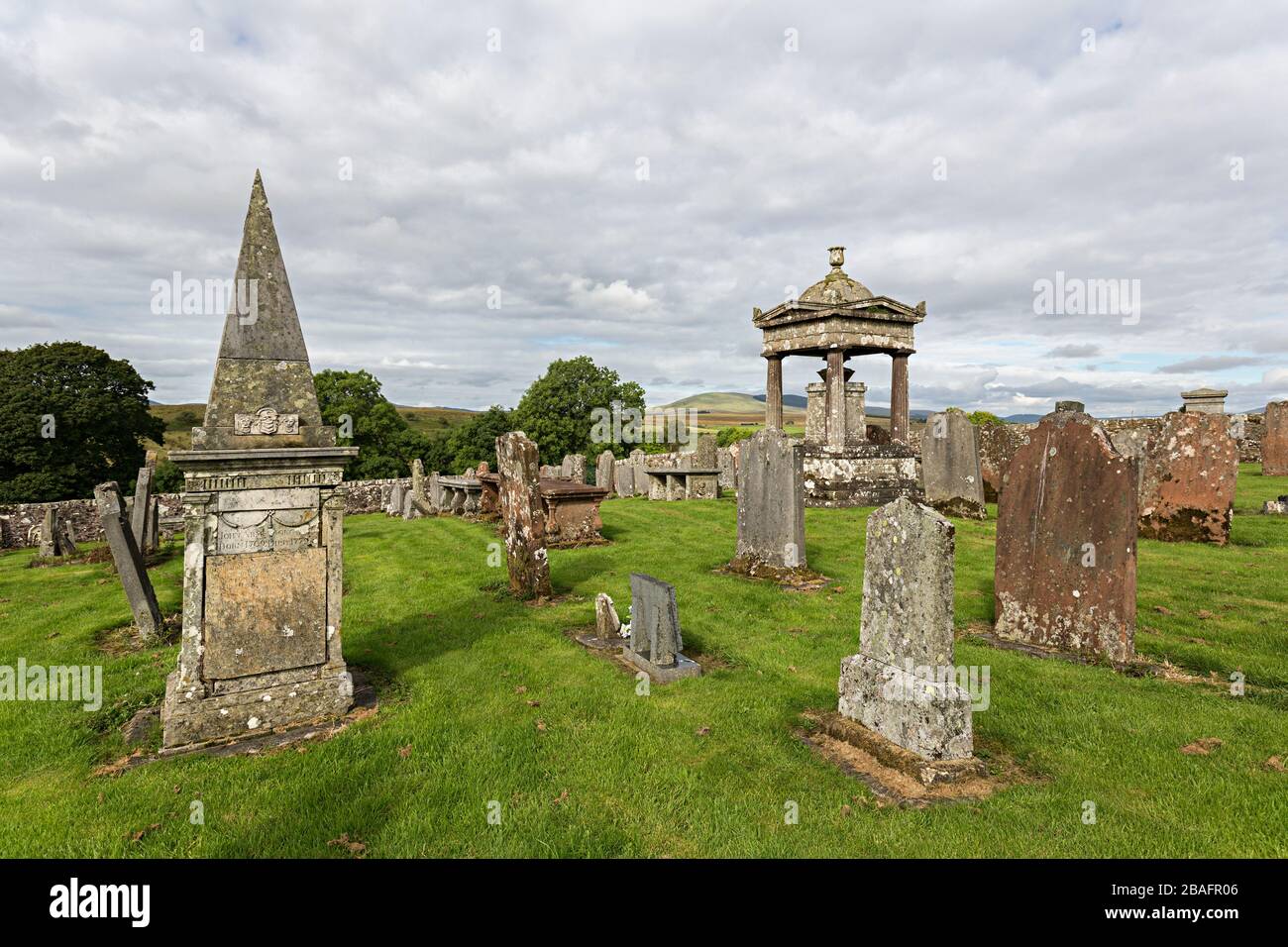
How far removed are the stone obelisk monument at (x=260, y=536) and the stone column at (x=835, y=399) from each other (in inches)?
582

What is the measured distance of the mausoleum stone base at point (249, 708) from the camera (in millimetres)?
5125

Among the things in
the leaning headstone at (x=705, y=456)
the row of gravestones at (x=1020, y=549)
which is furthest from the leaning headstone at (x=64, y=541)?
the leaning headstone at (x=705, y=456)

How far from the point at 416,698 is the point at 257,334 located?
12.2ft

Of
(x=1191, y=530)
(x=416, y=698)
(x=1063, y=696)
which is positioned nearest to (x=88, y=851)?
(x=416, y=698)

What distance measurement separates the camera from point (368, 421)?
41531mm

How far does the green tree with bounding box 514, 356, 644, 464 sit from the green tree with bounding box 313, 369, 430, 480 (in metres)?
8.48

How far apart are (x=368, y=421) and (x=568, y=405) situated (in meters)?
13.8

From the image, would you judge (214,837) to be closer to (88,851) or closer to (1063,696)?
(88,851)

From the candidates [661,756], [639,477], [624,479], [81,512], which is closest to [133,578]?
[661,756]

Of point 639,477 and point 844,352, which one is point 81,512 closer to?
point 639,477

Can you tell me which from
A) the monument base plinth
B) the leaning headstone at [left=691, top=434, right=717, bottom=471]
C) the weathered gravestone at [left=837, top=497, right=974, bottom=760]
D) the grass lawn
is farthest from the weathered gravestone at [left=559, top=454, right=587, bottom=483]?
the weathered gravestone at [left=837, top=497, right=974, bottom=760]

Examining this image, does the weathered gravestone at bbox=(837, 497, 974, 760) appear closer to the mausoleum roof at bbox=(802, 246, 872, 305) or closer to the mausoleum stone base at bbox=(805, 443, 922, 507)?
the mausoleum stone base at bbox=(805, 443, 922, 507)

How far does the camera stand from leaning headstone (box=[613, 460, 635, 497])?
26.3 m
